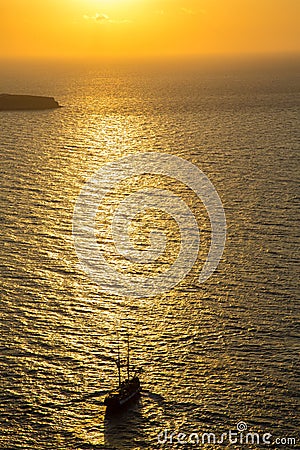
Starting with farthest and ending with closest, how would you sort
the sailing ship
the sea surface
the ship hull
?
1. the sailing ship
2. the ship hull
3. the sea surface

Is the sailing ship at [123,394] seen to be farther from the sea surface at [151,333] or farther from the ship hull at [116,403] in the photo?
the sea surface at [151,333]

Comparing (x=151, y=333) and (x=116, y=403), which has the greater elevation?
(x=151, y=333)

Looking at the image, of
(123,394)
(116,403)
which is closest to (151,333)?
(123,394)

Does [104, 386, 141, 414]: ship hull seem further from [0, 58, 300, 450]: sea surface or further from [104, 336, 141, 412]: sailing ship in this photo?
[0, 58, 300, 450]: sea surface

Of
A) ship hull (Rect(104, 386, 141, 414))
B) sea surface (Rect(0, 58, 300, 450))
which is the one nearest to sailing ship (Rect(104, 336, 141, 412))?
ship hull (Rect(104, 386, 141, 414))

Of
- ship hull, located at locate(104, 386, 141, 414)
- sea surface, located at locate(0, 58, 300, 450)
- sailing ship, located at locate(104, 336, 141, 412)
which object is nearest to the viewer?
sea surface, located at locate(0, 58, 300, 450)

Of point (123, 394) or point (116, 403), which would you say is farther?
point (123, 394)

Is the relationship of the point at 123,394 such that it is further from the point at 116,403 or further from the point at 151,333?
the point at 151,333

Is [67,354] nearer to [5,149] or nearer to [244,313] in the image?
[244,313]
